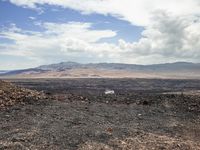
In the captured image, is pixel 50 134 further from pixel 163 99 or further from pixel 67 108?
pixel 163 99

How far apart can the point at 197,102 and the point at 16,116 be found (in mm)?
13444

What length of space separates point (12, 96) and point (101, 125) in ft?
25.9

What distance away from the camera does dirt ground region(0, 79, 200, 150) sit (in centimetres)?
1525

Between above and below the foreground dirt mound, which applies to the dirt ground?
below

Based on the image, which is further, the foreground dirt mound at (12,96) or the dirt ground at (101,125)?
the foreground dirt mound at (12,96)

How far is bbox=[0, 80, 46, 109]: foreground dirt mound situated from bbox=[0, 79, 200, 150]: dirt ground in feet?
1.87

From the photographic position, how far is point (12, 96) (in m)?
24.2

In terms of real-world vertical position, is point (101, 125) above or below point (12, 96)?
below

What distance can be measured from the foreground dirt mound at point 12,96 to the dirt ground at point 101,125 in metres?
0.57

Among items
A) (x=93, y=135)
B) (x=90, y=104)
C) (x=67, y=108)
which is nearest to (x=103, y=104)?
(x=90, y=104)

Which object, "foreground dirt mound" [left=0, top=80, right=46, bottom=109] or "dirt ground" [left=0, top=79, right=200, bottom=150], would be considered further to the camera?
"foreground dirt mound" [left=0, top=80, right=46, bottom=109]

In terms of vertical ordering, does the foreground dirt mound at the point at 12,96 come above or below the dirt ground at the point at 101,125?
above

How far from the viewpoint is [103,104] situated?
25.4 m

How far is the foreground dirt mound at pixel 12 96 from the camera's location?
74.9 feet
